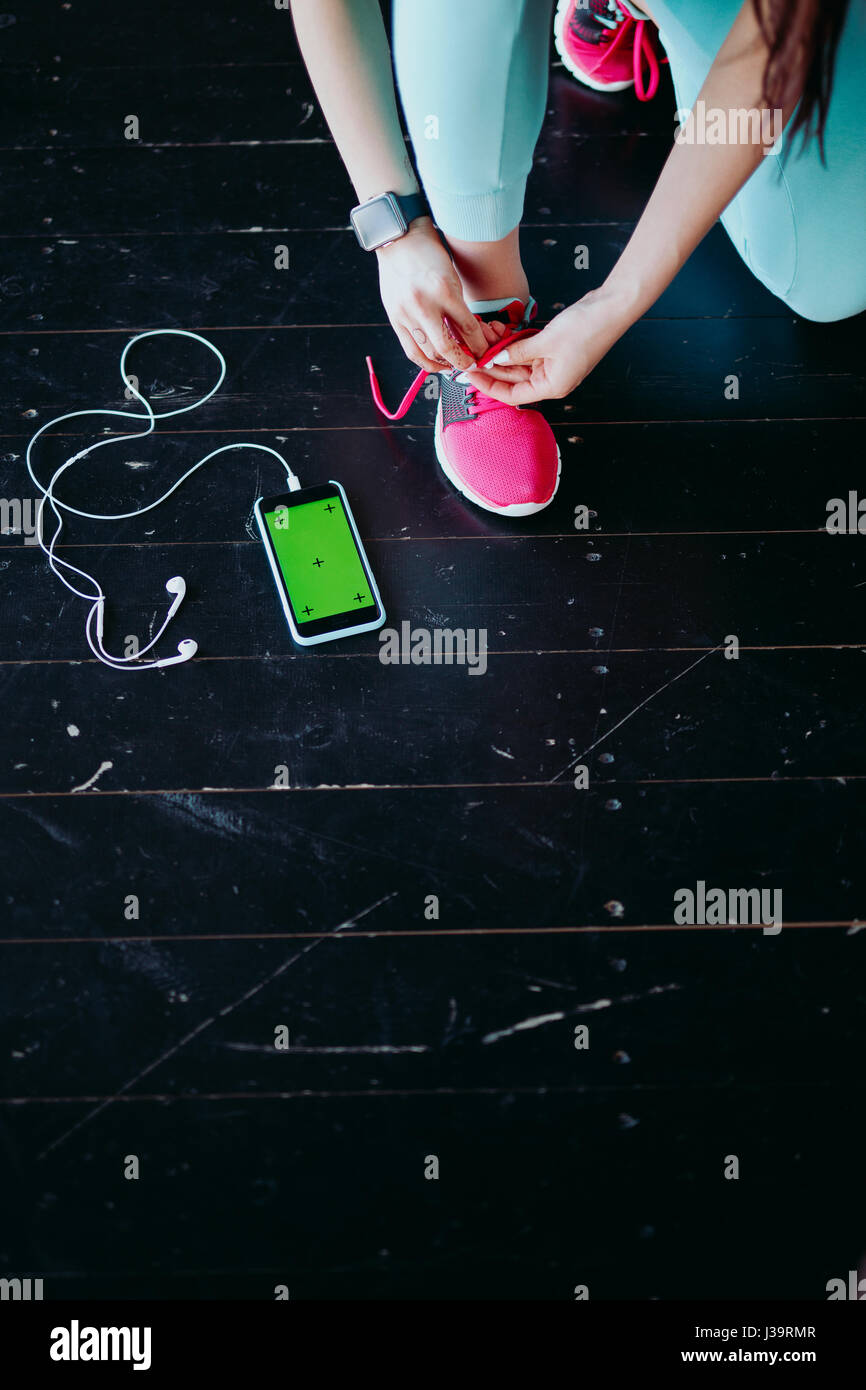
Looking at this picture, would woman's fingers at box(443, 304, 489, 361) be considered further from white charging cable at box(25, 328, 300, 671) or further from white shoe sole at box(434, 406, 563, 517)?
white charging cable at box(25, 328, 300, 671)

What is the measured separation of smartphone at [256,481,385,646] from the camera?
1.16m

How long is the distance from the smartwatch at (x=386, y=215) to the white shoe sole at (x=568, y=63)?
0.67 m

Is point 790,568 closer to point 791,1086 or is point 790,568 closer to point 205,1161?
point 791,1086

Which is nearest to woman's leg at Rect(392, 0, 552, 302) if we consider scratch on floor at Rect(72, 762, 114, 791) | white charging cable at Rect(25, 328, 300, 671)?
white charging cable at Rect(25, 328, 300, 671)

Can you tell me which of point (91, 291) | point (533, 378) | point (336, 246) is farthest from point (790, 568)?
point (91, 291)

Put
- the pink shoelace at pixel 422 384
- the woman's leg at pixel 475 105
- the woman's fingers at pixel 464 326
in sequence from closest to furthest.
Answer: the woman's leg at pixel 475 105
the woman's fingers at pixel 464 326
the pink shoelace at pixel 422 384

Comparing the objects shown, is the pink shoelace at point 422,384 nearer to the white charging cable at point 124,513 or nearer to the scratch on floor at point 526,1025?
the white charging cable at point 124,513

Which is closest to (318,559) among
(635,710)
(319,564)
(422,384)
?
(319,564)

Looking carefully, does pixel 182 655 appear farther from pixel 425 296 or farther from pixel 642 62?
pixel 642 62

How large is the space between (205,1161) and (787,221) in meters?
1.23

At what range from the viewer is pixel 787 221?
1132 millimetres

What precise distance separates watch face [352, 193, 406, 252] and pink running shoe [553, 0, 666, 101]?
27.3 inches

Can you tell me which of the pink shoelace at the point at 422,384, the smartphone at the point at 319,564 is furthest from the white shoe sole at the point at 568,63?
the smartphone at the point at 319,564

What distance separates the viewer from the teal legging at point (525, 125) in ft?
3.01
